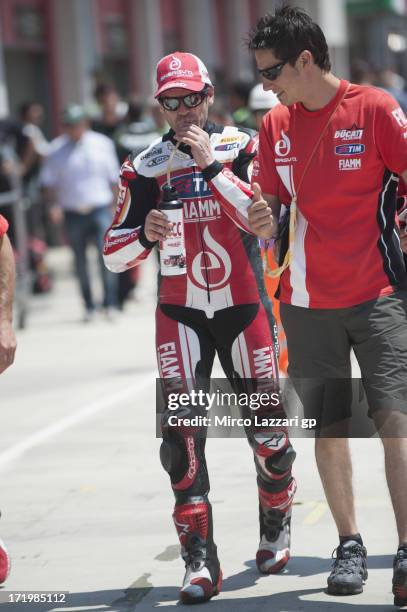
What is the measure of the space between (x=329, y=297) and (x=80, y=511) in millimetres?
2156

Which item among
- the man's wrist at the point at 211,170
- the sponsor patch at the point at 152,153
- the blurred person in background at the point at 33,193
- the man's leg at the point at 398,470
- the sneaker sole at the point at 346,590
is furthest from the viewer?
the blurred person in background at the point at 33,193

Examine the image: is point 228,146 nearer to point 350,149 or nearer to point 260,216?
point 260,216

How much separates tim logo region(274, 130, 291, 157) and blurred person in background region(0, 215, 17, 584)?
1168 millimetres

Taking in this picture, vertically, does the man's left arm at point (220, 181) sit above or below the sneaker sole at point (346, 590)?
above

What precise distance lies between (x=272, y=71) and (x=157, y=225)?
725 millimetres

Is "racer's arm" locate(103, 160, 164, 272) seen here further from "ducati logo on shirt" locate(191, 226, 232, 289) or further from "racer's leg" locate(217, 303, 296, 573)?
"racer's leg" locate(217, 303, 296, 573)

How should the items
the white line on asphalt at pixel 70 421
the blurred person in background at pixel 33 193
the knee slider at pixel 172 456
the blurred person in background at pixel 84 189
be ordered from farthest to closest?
the blurred person in background at pixel 33 193, the blurred person in background at pixel 84 189, the white line on asphalt at pixel 70 421, the knee slider at pixel 172 456

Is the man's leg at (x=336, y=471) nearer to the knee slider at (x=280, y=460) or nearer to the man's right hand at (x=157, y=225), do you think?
the knee slider at (x=280, y=460)

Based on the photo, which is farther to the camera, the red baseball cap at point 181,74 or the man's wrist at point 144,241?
the man's wrist at point 144,241

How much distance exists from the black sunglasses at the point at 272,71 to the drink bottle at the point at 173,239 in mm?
570

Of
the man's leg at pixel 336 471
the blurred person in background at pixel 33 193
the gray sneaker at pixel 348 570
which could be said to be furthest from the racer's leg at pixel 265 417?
the blurred person in background at pixel 33 193

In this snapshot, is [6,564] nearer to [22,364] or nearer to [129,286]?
[22,364]

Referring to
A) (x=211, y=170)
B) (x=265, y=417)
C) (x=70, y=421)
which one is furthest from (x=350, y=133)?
(x=70, y=421)

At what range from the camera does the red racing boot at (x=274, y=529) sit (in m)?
5.53
